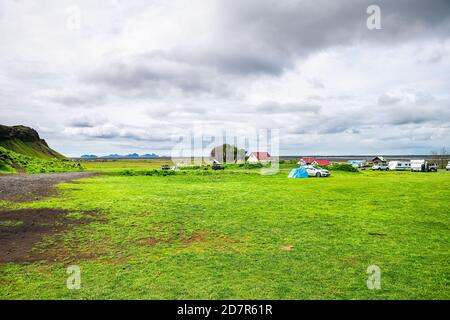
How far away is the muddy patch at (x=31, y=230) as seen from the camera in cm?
1013

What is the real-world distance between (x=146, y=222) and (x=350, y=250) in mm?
9948

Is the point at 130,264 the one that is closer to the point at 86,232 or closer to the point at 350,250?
the point at 86,232

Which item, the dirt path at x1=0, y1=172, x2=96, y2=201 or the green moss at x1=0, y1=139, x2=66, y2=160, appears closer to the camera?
the dirt path at x1=0, y1=172, x2=96, y2=201

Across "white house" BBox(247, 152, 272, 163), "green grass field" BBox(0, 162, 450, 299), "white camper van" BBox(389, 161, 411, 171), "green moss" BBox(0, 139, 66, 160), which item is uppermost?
"green moss" BBox(0, 139, 66, 160)

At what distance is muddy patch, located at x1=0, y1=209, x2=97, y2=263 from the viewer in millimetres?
10133

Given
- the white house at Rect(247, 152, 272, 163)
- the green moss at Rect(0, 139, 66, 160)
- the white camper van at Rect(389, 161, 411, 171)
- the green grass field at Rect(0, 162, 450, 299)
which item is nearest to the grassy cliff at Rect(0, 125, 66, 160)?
the green moss at Rect(0, 139, 66, 160)

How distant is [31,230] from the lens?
534 inches

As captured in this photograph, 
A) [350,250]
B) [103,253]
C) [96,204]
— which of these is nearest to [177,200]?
[96,204]

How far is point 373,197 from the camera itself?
2378cm

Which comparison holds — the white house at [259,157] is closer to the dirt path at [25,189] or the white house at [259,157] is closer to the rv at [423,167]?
the rv at [423,167]

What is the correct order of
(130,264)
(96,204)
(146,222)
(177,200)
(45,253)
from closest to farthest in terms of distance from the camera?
(130,264) → (45,253) → (146,222) → (96,204) → (177,200)

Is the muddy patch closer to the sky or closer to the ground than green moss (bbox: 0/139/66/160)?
closer to the ground

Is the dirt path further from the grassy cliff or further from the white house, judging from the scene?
the grassy cliff
